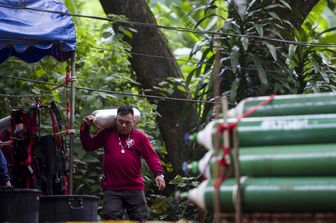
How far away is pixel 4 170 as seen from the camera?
29.9 ft

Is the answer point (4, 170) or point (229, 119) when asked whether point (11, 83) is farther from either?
point (229, 119)

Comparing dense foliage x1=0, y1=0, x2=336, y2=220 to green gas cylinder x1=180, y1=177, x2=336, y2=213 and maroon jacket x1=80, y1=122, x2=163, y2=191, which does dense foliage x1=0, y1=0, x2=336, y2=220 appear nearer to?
maroon jacket x1=80, y1=122, x2=163, y2=191

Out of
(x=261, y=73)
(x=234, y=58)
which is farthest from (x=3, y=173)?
(x=261, y=73)

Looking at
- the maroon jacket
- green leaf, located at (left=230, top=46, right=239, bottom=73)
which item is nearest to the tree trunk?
green leaf, located at (left=230, top=46, right=239, bottom=73)

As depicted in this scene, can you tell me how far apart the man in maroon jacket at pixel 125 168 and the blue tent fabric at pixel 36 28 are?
3.09ft

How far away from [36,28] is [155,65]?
13.3 feet

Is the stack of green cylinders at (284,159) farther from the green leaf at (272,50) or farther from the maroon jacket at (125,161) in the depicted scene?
the green leaf at (272,50)

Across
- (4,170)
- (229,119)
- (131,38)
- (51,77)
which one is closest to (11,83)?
(51,77)

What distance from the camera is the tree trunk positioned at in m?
13.2

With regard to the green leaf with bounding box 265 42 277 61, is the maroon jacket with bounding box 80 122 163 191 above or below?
below

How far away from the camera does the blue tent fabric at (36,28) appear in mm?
9266

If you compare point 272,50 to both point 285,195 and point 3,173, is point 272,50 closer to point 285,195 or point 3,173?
point 3,173

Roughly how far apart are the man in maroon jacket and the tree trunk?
3.37m

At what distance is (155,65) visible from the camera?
1330cm
